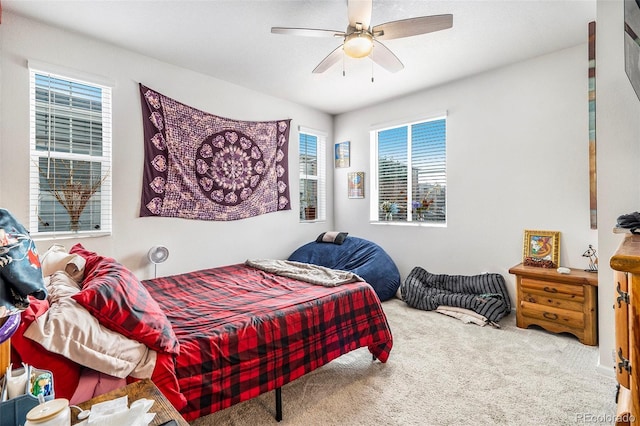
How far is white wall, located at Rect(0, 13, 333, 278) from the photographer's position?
2428 millimetres

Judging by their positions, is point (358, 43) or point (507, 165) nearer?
point (358, 43)

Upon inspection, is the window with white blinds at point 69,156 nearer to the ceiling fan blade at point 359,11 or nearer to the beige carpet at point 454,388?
the beige carpet at point 454,388

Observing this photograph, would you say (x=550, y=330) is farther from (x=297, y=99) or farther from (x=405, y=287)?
(x=297, y=99)

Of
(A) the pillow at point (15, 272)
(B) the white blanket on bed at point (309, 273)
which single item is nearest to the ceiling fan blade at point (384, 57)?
(B) the white blanket on bed at point (309, 273)

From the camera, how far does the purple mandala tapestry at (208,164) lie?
3.16 m

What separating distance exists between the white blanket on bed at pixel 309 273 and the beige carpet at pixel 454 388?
2.06 ft

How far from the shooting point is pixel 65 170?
272 cm

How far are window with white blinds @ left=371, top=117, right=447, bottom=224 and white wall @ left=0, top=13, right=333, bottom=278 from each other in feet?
4.45

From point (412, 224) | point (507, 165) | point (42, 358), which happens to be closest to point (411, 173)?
point (412, 224)

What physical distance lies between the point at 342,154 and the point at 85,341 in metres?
4.36

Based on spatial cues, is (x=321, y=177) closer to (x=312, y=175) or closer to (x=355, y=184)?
(x=312, y=175)

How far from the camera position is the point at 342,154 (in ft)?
16.7

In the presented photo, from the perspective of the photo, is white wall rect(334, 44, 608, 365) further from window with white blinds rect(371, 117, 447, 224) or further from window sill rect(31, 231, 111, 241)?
window sill rect(31, 231, 111, 241)

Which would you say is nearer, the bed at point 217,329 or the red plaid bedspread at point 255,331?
the bed at point 217,329
